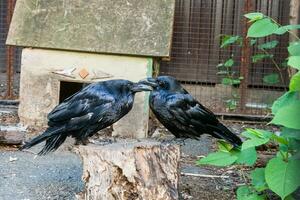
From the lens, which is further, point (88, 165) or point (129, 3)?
point (129, 3)

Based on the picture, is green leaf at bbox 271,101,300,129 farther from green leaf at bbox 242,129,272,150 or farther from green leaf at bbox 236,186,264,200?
green leaf at bbox 236,186,264,200

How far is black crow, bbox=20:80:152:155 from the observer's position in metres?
5.18

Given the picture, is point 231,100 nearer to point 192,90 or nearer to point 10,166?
point 192,90

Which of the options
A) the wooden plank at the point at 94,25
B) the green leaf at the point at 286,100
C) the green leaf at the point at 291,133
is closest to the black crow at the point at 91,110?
the wooden plank at the point at 94,25

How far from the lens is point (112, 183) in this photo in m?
4.41

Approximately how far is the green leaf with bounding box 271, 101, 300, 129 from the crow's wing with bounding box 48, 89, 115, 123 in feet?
7.04

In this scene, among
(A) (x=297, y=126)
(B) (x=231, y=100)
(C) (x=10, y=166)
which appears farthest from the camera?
(B) (x=231, y=100)

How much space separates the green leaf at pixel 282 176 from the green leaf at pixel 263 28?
750 millimetres

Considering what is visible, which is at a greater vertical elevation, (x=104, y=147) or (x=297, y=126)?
(x=297, y=126)

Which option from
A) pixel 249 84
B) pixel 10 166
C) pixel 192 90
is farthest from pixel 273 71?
pixel 10 166

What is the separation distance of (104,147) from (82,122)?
773 millimetres

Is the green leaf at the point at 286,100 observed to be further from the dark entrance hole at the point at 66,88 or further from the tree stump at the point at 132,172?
the dark entrance hole at the point at 66,88

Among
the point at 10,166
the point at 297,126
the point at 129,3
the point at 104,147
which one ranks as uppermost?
the point at 129,3

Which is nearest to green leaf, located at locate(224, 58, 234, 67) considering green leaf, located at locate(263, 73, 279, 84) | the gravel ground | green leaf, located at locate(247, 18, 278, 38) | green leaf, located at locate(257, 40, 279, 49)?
green leaf, located at locate(257, 40, 279, 49)
